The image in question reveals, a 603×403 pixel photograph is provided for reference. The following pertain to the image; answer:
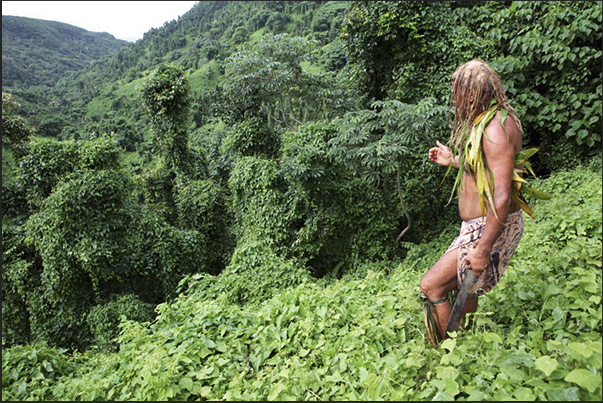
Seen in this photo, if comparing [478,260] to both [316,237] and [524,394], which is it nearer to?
[524,394]

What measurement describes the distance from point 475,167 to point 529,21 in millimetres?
5928

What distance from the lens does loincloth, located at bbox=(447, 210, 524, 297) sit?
72.9 inches

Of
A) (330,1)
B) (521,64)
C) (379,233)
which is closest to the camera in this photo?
(521,64)

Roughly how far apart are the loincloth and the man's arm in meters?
0.11

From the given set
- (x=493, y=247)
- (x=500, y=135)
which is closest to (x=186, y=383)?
(x=493, y=247)

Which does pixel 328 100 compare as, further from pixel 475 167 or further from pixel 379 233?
pixel 475 167

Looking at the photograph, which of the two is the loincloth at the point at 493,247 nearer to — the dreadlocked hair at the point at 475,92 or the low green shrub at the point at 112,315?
the dreadlocked hair at the point at 475,92

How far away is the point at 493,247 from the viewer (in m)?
1.85

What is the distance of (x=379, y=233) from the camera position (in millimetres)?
6102

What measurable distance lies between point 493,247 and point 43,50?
201ft

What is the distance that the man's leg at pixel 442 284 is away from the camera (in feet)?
6.51

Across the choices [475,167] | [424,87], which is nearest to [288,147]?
[424,87]

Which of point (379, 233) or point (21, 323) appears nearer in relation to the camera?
point (379, 233)

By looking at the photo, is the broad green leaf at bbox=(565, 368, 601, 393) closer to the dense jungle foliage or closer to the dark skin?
the dense jungle foliage
